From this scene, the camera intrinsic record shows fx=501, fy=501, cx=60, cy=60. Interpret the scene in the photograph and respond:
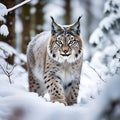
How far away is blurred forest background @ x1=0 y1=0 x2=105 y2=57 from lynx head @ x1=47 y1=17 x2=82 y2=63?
581cm

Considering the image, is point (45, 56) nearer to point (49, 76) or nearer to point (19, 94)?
point (49, 76)

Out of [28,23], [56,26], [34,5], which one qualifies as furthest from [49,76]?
[34,5]

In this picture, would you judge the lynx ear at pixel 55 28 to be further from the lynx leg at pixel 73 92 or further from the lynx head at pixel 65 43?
the lynx leg at pixel 73 92

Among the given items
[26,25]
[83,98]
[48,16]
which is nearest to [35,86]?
[83,98]

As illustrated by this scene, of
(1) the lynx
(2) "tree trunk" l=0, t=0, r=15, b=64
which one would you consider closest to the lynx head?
(1) the lynx

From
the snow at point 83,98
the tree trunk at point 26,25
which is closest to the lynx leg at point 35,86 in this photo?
the snow at point 83,98

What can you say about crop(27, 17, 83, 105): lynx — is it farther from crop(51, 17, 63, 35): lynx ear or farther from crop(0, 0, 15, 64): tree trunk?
crop(0, 0, 15, 64): tree trunk

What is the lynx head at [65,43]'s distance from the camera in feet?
22.8

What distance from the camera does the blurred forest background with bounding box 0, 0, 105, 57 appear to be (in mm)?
13898

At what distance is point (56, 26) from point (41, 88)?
4.03 ft

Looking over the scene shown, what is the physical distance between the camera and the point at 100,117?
2.17 m

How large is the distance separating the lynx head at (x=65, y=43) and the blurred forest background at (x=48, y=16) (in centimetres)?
581

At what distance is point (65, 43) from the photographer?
694 cm

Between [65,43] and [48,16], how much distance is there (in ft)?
60.4
